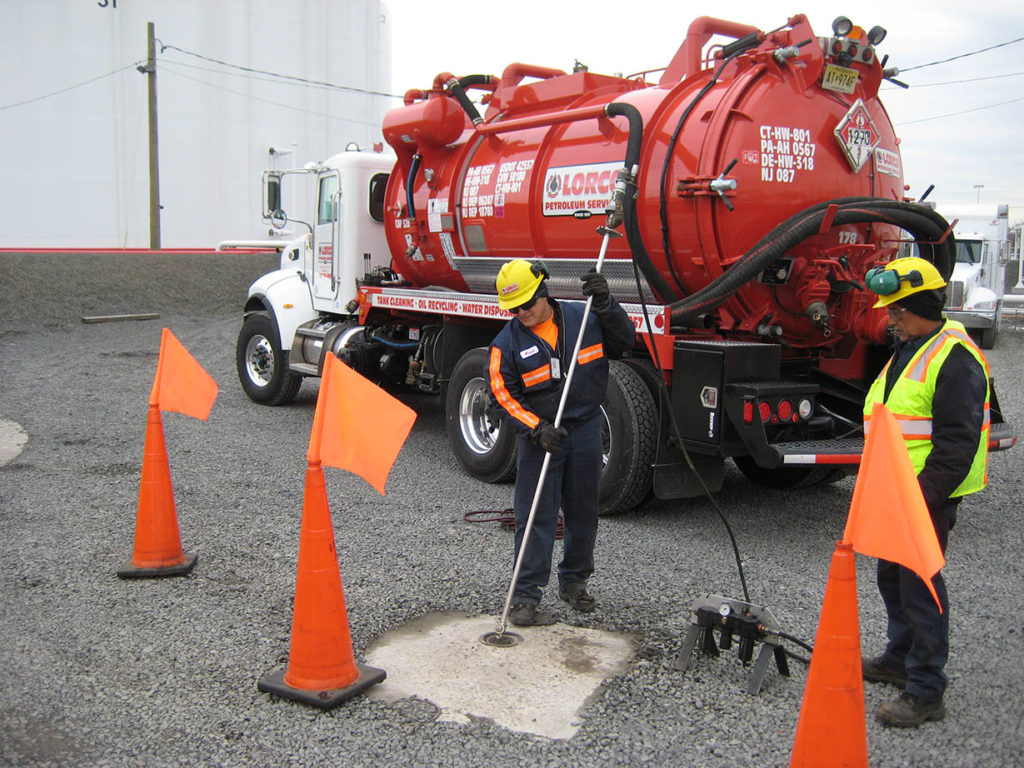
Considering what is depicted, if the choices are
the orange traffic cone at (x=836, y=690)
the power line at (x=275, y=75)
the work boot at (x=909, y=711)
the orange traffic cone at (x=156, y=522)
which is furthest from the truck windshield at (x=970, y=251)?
the power line at (x=275, y=75)

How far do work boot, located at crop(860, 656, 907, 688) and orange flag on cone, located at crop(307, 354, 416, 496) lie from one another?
222cm

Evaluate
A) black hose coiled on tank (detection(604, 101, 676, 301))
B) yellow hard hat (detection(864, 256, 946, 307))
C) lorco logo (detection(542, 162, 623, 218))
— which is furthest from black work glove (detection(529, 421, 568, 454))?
lorco logo (detection(542, 162, 623, 218))

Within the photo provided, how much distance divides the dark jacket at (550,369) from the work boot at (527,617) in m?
0.89

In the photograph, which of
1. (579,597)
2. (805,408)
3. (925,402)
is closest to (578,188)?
(805,408)

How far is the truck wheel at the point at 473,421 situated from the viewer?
7690 mm

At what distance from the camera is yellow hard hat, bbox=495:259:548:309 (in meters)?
4.58

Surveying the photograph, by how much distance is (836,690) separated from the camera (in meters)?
3.03

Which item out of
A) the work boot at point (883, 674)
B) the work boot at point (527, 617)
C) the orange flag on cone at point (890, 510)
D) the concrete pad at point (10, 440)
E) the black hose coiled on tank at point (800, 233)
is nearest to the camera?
the orange flag on cone at point (890, 510)

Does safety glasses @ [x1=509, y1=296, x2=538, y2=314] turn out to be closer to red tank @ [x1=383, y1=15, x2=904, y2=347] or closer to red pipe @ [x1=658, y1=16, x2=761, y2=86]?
red tank @ [x1=383, y1=15, x2=904, y2=347]

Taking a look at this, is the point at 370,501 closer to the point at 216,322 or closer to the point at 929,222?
the point at 929,222

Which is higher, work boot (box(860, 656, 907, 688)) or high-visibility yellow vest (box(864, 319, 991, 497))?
high-visibility yellow vest (box(864, 319, 991, 497))

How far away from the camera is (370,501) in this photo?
7016 millimetres

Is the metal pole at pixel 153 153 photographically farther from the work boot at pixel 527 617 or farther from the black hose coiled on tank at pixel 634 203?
the work boot at pixel 527 617

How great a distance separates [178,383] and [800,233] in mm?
3998
